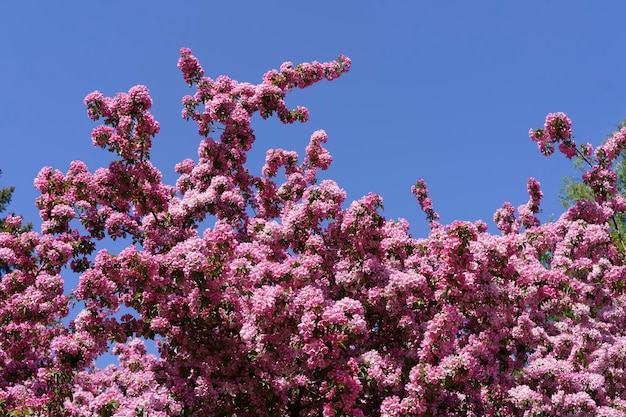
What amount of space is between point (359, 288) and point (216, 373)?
3007mm

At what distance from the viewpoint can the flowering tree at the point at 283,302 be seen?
9898 mm

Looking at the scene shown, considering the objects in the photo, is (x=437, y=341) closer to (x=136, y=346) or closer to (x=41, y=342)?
(x=41, y=342)

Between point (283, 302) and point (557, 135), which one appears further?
point (557, 135)

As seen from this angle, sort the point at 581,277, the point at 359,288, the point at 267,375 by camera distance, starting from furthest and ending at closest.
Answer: the point at 581,277
the point at 359,288
the point at 267,375

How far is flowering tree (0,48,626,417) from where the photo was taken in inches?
390

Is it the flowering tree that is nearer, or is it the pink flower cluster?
the flowering tree

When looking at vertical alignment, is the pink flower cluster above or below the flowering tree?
above

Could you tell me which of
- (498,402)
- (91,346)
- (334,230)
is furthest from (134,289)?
(498,402)

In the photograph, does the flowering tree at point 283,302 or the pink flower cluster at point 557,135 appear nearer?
the flowering tree at point 283,302

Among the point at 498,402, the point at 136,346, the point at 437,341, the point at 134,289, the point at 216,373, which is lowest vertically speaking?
the point at 498,402

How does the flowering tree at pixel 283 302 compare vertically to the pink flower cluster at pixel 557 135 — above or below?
below

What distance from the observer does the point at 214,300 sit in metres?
10.3

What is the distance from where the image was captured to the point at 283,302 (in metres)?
9.48

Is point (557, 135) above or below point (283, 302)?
above
